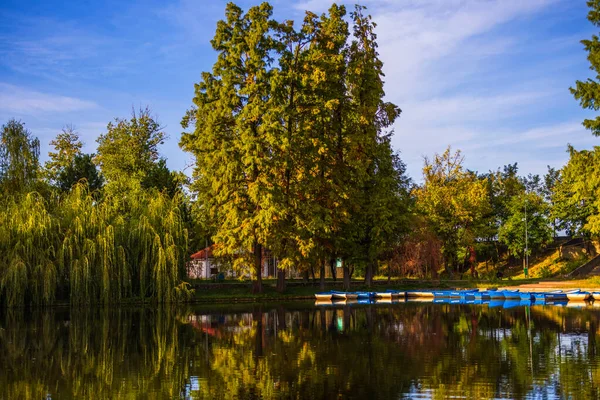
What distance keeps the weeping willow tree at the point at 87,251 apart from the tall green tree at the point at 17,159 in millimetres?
6691

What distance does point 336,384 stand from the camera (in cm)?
1438

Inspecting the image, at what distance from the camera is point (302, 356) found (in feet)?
61.2

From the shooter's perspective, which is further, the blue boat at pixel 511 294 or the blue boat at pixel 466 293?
the blue boat at pixel 466 293

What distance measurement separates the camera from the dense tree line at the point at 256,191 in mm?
37562

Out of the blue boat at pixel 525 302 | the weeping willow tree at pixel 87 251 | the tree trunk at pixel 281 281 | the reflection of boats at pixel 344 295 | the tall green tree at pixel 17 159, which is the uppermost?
the tall green tree at pixel 17 159

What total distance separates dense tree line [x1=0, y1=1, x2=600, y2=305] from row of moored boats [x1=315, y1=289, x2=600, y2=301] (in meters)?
3.29

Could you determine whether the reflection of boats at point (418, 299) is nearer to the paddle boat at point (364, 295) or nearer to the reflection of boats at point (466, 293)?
the reflection of boats at point (466, 293)

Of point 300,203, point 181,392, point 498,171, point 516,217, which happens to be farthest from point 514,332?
point 498,171

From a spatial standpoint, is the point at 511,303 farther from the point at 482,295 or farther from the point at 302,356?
the point at 302,356

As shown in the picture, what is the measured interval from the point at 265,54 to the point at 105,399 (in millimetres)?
33196

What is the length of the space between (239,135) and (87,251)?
1249 centimetres

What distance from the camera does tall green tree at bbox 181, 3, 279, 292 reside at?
136 ft

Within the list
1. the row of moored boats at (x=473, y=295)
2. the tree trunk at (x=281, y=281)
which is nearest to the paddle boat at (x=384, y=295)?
the row of moored boats at (x=473, y=295)

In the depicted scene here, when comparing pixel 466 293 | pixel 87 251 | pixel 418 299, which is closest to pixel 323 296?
pixel 418 299
